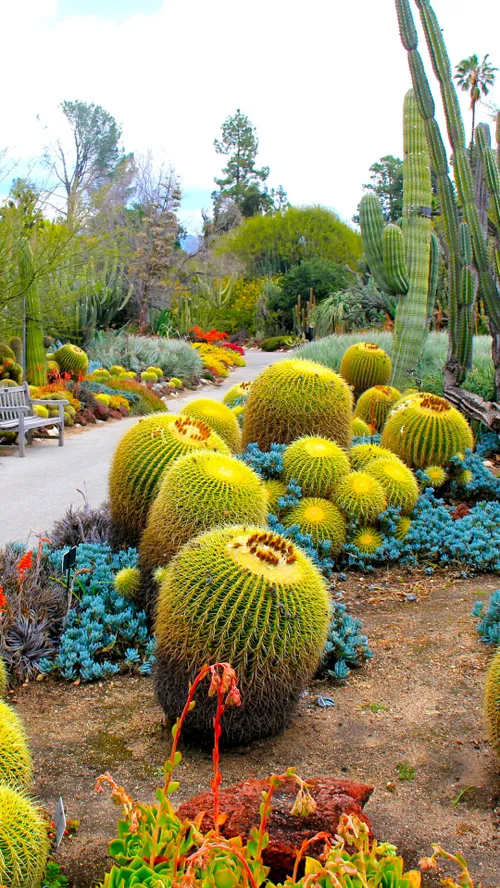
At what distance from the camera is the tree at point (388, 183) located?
44.9 meters

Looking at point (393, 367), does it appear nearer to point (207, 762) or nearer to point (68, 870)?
point (207, 762)

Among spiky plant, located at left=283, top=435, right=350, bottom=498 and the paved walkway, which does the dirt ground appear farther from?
the paved walkway

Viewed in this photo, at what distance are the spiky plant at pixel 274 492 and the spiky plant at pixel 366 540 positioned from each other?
547mm

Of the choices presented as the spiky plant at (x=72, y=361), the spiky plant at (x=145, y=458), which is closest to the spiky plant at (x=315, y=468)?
the spiky plant at (x=145, y=458)

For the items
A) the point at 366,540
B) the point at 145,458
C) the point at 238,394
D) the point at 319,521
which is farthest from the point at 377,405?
the point at 145,458

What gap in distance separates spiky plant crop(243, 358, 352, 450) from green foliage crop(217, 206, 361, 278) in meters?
30.9

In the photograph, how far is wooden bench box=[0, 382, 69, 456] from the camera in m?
9.48

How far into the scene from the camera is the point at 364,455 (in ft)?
18.5

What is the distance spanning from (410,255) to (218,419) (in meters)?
6.05

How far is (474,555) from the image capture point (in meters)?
5.09

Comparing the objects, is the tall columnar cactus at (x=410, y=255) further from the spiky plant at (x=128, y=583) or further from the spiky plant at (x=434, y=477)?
the spiky plant at (x=128, y=583)

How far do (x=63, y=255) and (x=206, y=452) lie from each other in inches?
404

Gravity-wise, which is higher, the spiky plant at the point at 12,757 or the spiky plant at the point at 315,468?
the spiky plant at the point at 315,468

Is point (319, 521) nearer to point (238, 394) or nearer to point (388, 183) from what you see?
point (238, 394)
